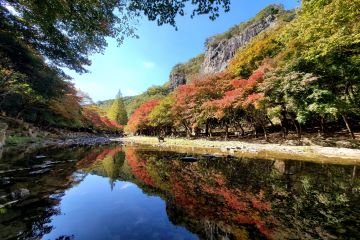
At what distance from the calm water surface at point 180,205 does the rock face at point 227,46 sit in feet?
253

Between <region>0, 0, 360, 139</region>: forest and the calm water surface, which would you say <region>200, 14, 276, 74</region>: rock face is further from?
the calm water surface

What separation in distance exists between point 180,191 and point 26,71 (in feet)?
55.5

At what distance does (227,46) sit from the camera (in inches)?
3526

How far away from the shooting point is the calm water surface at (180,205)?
14.4 feet

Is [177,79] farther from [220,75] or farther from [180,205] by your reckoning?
[180,205]

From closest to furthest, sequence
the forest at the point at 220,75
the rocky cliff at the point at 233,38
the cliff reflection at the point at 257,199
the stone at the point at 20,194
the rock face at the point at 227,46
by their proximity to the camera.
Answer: the cliff reflection at the point at 257,199
the stone at the point at 20,194
the forest at the point at 220,75
the rock face at the point at 227,46
the rocky cliff at the point at 233,38

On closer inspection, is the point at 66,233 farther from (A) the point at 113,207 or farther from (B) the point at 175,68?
(B) the point at 175,68

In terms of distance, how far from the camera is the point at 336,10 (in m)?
14.2

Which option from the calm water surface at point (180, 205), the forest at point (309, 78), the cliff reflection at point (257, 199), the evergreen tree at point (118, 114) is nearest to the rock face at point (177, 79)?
the evergreen tree at point (118, 114)

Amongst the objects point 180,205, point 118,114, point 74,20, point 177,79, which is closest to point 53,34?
point 74,20

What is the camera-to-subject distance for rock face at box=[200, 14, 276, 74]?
259 feet

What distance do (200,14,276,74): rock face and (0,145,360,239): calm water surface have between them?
77.1m

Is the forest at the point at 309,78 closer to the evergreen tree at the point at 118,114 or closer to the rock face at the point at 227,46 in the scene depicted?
the evergreen tree at the point at 118,114

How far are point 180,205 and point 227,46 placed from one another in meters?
91.2
